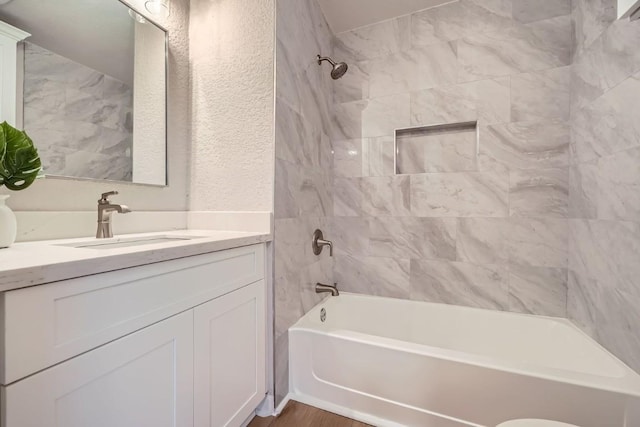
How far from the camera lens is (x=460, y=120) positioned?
5.73ft

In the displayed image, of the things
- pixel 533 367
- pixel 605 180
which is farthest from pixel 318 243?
pixel 605 180

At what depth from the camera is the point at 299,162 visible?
1.56 m

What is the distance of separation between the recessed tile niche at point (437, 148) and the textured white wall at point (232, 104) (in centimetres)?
108

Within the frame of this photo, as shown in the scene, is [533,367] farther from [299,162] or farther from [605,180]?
[299,162]

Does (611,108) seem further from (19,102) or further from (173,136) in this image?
(19,102)

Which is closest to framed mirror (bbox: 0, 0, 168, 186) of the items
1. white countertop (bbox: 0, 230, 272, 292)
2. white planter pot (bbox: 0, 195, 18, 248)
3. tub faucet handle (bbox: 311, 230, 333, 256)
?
white planter pot (bbox: 0, 195, 18, 248)

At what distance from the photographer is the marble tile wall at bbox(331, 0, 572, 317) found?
5.12 feet

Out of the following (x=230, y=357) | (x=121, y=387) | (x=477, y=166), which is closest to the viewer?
(x=121, y=387)

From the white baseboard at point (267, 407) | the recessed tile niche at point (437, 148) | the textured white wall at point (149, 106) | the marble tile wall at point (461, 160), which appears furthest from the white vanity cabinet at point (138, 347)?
the recessed tile niche at point (437, 148)

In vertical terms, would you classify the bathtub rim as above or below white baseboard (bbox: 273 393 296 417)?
above

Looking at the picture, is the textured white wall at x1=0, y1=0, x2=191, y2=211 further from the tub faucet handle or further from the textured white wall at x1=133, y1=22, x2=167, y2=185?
the tub faucet handle

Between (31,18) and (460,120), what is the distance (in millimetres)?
2192

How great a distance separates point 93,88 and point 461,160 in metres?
2.09

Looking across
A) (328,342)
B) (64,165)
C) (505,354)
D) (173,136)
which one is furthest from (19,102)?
(505,354)
